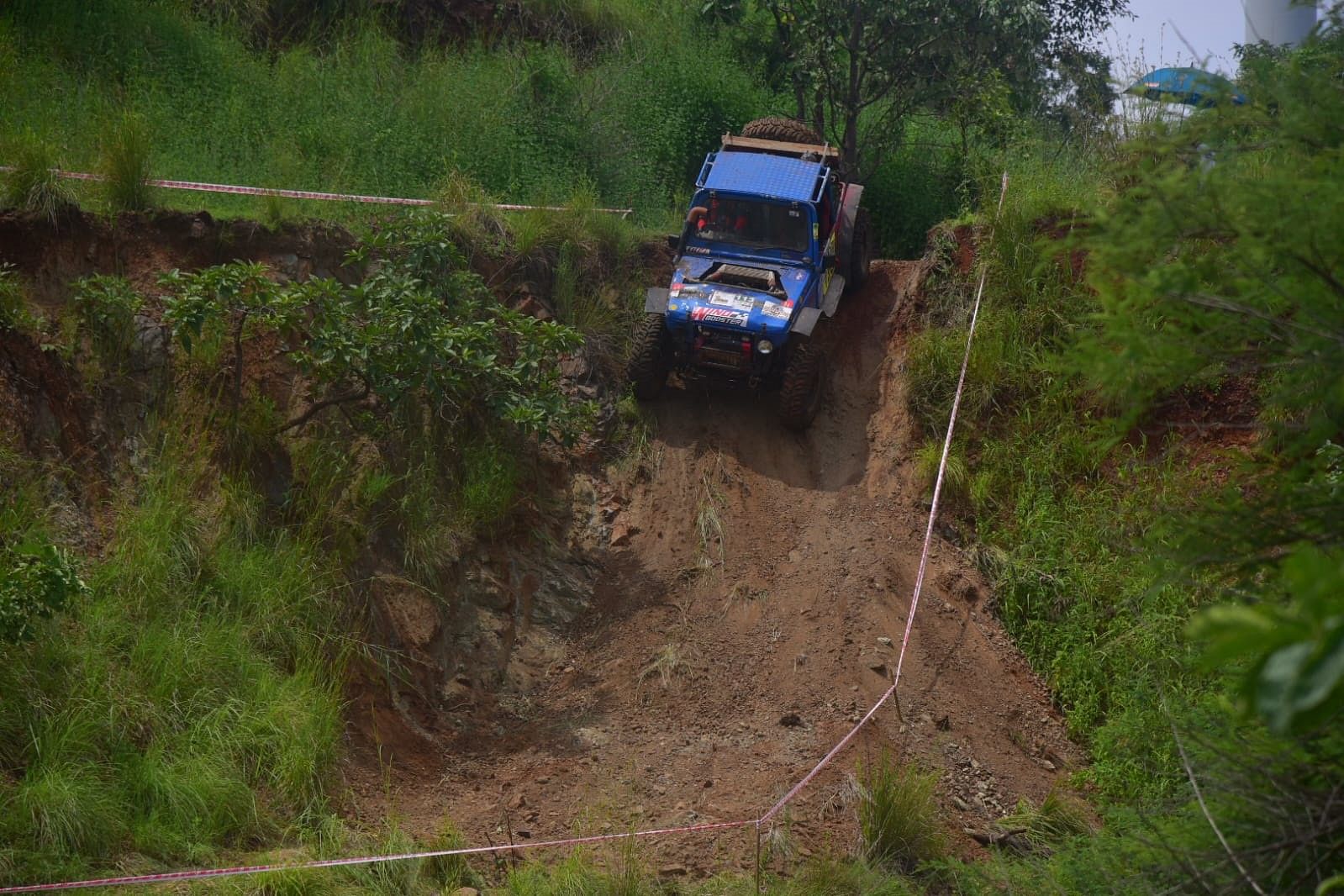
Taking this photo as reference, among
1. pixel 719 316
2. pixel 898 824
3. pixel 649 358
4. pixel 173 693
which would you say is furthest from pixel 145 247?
pixel 898 824

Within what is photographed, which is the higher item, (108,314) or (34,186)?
(34,186)

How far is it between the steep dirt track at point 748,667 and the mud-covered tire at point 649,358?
1.11ft

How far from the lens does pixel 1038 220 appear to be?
10.8 meters

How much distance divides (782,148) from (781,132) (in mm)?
749

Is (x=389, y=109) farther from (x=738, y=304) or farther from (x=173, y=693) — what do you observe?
(x=173, y=693)

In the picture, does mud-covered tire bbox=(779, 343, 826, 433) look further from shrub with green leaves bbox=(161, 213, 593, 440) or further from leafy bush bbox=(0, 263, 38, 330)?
leafy bush bbox=(0, 263, 38, 330)

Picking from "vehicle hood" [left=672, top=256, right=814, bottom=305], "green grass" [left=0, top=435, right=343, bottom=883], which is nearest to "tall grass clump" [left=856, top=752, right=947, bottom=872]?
"green grass" [left=0, top=435, right=343, bottom=883]

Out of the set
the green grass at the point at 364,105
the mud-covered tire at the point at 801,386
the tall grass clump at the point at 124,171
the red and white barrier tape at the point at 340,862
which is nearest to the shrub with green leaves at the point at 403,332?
the tall grass clump at the point at 124,171

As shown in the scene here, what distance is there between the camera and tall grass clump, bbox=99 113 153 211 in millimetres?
8414

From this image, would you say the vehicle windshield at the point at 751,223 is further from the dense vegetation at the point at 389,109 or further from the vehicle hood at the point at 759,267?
the dense vegetation at the point at 389,109

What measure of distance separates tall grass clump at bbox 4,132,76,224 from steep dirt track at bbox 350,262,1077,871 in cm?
429

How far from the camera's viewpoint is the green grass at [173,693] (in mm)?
5531

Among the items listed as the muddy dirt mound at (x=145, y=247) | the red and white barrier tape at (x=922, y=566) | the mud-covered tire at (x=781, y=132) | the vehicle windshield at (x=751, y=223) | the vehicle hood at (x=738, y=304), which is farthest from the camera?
the mud-covered tire at (x=781, y=132)

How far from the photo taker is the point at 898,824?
6203 millimetres
